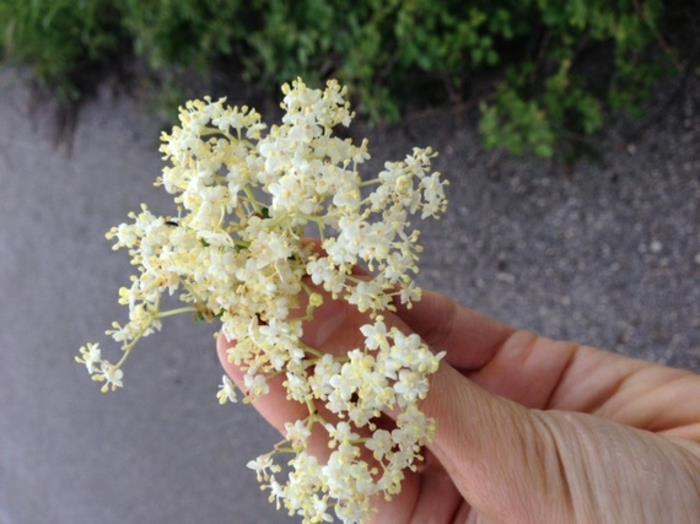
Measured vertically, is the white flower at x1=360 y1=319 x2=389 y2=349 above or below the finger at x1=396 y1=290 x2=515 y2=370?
below

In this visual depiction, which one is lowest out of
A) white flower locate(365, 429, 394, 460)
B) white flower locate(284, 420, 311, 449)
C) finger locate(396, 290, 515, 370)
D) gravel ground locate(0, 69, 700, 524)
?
white flower locate(365, 429, 394, 460)

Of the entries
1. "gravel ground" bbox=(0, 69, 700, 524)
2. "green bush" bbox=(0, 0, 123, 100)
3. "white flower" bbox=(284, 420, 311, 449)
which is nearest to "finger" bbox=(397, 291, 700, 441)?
"white flower" bbox=(284, 420, 311, 449)

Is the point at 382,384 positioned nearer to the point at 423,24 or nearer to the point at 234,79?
the point at 423,24

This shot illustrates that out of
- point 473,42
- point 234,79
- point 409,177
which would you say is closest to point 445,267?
point 473,42

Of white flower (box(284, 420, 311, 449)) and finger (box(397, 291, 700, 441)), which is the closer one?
white flower (box(284, 420, 311, 449))

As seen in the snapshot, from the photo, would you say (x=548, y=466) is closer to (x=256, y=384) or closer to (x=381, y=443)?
(x=381, y=443)

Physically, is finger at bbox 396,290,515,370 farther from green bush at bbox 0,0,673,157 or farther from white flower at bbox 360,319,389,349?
green bush at bbox 0,0,673,157
